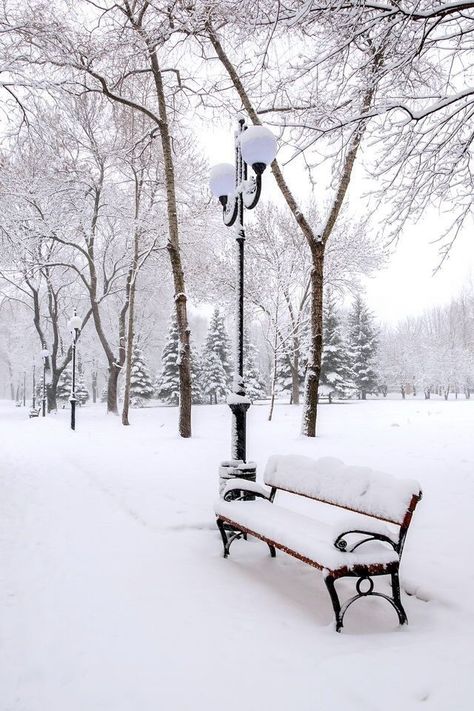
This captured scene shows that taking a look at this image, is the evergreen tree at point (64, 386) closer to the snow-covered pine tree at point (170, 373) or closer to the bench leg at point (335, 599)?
the snow-covered pine tree at point (170, 373)

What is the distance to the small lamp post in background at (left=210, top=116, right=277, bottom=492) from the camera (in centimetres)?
555

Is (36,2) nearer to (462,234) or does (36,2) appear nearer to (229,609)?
(462,234)

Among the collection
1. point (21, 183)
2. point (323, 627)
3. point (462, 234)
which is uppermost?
point (21, 183)

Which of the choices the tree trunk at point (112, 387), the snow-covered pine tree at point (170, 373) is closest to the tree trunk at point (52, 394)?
the tree trunk at point (112, 387)

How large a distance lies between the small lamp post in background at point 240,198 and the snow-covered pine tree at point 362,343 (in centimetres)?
4487

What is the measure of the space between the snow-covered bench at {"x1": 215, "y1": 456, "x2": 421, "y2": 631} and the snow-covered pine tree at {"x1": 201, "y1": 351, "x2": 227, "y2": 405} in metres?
40.8

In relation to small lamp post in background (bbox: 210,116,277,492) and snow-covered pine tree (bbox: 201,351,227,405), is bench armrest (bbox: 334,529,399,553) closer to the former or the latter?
small lamp post in background (bbox: 210,116,277,492)

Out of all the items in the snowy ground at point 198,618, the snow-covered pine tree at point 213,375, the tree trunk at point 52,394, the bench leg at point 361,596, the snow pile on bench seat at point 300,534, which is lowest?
the snowy ground at point 198,618

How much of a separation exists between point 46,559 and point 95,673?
2.11 m

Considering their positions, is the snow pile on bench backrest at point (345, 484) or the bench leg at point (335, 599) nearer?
the bench leg at point (335, 599)

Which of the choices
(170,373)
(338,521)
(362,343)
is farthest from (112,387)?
(362,343)

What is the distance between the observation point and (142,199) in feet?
75.2

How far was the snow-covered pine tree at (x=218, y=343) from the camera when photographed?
46656mm

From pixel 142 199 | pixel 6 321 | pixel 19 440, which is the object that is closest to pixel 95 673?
pixel 19 440
